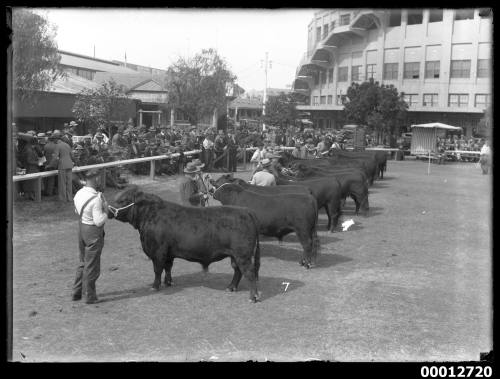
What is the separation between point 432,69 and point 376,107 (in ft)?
42.8

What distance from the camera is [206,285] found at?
897cm

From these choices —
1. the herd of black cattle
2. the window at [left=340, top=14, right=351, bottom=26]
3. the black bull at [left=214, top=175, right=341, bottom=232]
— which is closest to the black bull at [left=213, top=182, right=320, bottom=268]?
the herd of black cattle

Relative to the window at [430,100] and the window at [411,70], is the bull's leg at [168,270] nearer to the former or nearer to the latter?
the window at [430,100]

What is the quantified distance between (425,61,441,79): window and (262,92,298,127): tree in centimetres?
1419

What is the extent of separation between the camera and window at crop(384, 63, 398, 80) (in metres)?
57.3

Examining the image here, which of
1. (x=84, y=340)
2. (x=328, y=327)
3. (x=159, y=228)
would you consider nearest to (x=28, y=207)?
(x=159, y=228)

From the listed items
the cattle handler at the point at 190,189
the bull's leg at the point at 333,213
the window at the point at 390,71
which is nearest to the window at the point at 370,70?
the window at the point at 390,71

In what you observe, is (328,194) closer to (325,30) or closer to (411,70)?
(411,70)

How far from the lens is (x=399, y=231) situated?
13.9m

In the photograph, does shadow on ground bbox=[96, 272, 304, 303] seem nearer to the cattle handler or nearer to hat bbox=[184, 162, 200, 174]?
the cattle handler

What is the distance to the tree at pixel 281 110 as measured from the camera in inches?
1940

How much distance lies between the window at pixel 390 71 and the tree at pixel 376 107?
36.6 feet

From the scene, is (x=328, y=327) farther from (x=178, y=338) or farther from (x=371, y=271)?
(x=371, y=271)

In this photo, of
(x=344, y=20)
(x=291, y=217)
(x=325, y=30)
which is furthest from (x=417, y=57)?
(x=291, y=217)
